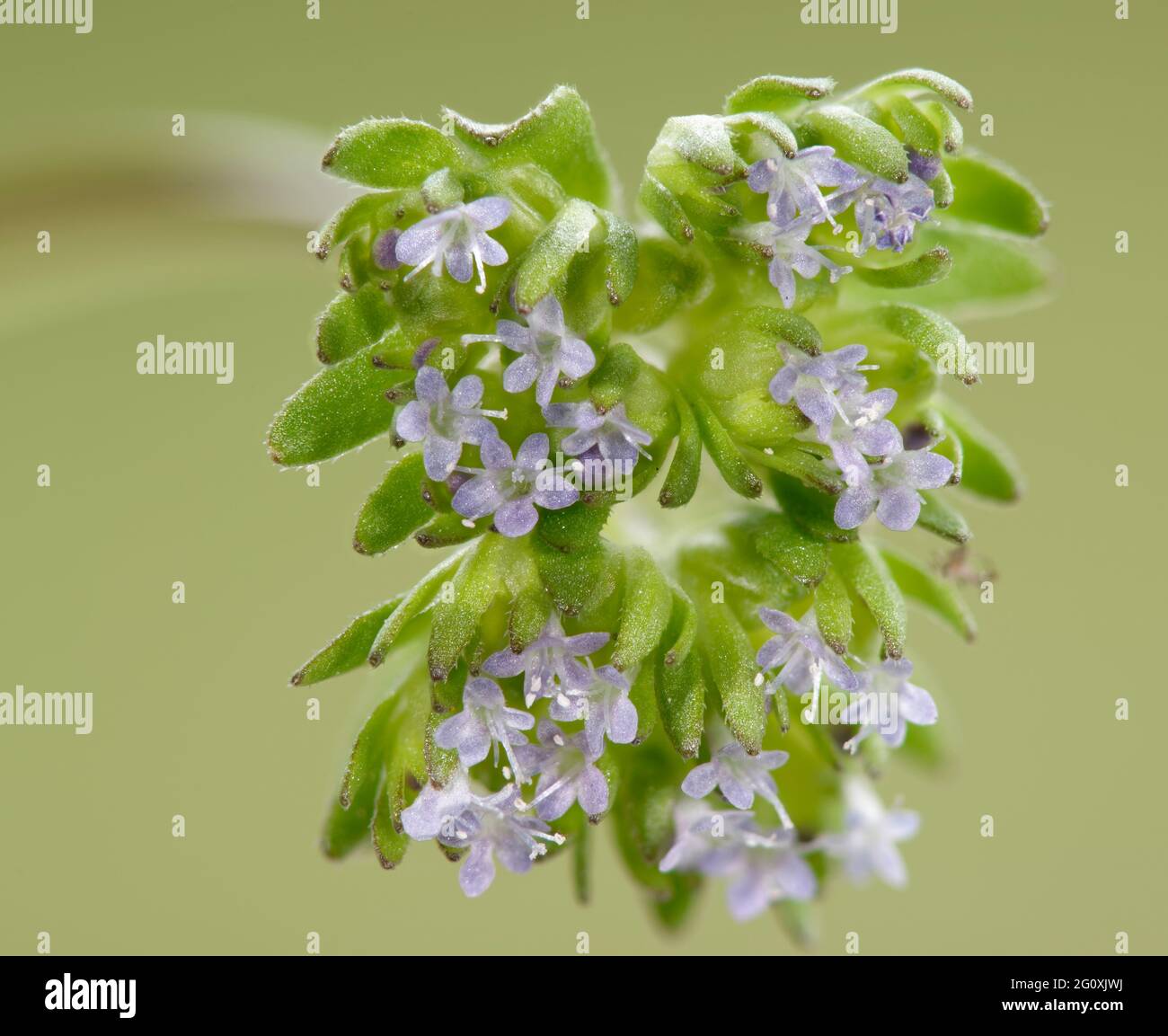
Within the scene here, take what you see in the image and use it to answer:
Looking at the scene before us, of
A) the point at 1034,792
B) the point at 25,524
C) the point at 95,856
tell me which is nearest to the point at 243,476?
the point at 25,524

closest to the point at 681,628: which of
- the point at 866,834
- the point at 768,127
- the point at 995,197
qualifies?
the point at 768,127

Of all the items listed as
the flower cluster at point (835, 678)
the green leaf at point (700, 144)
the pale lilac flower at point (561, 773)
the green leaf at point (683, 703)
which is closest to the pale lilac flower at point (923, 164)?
the green leaf at point (700, 144)

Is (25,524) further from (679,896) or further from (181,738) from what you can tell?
(679,896)

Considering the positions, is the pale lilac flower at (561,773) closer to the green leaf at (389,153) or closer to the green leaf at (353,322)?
the green leaf at (353,322)

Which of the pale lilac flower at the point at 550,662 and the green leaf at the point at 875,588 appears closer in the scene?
the pale lilac flower at the point at 550,662

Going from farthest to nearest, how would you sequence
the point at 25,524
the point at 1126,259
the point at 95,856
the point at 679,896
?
1. the point at 1126,259
2. the point at 25,524
3. the point at 95,856
4. the point at 679,896

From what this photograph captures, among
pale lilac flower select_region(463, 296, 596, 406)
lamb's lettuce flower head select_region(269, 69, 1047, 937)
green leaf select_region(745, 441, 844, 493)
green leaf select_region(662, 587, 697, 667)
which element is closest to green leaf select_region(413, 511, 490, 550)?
lamb's lettuce flower head select_region(269, 69, 1047, 937)
